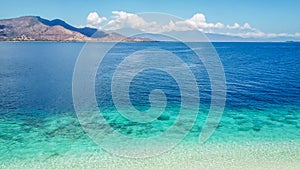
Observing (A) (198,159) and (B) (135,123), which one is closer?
(A) (198,159)

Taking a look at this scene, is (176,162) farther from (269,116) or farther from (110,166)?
(269,116)

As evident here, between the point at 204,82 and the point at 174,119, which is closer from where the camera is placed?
the point at 174,119

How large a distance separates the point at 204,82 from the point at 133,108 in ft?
66.3

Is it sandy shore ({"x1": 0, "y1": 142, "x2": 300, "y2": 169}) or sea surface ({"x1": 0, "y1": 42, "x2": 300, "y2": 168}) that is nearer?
sandy shore ({"x1": 0, "y1": 142, "x2": 300, "y2": 169})

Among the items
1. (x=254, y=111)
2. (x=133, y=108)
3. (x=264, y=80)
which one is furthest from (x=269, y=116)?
(x=264, y=80)

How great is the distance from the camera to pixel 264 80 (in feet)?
168

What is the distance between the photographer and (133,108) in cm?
3175

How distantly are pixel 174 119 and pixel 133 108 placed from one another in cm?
576

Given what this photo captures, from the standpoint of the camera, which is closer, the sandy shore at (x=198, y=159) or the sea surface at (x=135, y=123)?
the sandy shore at (x=198, y=159)

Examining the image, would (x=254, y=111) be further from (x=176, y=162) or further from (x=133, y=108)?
(x=176, y=162)

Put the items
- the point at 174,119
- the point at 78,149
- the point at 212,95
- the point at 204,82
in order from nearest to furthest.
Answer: the point at 78,149 → the point at 174,119 → the point at 212,95 → the point at 204,82

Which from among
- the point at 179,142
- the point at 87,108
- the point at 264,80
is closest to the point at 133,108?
the point at 87,108

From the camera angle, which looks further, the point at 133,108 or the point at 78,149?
the point at 133,108

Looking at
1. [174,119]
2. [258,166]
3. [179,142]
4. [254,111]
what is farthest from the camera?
[254,111]
